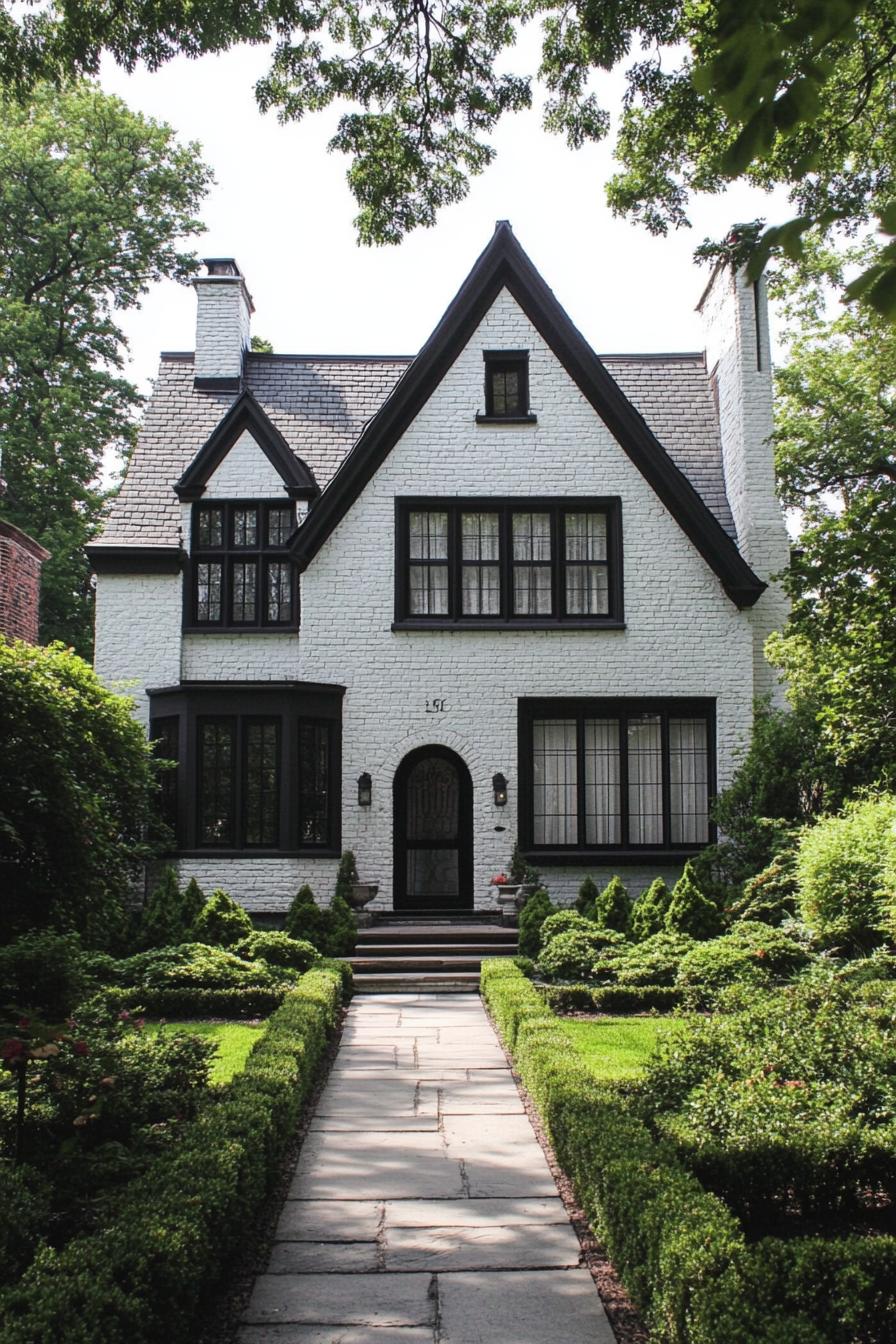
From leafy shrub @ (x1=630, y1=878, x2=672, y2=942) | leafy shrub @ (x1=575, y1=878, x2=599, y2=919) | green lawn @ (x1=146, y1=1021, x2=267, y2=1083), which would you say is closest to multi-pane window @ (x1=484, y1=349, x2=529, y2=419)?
leafy shrub @ (x1=575, y1=878, x2=599, y2=919)

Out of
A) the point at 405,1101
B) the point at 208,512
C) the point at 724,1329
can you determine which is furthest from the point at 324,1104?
the point at 208,512

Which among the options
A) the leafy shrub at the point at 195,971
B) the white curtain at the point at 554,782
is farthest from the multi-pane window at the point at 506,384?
the leafy shrub at the point at 195,971

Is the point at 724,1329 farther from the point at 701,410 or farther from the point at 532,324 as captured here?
the point at 701,410

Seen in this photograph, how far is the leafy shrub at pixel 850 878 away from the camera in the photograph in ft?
41.4

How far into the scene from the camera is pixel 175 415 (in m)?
20.8

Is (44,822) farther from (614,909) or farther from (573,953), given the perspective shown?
(614,909)

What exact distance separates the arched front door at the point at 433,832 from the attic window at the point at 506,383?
5.27 meters

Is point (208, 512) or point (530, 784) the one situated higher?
point (208, 512)

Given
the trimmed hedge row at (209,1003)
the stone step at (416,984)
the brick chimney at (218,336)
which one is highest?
the brick chimney at (218,336)

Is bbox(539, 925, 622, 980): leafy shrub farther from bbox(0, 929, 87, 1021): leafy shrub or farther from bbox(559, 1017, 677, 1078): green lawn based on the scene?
bbox(0, 929, 87, 1021): leafy shrub

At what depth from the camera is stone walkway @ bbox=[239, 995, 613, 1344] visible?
483cm

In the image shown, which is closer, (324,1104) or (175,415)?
(324,1104)

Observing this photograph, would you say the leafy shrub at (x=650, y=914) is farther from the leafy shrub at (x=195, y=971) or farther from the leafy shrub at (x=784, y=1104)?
the leafy shrub at (x=784, y=1104)

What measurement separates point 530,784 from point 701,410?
288 inches
